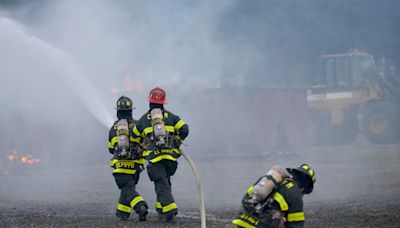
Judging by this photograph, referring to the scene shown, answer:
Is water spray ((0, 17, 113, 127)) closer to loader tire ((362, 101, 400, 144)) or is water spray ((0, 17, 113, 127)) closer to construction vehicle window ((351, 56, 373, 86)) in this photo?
loader tire ((362, 101, 400, 144))

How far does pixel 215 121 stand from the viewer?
1895 centimetres

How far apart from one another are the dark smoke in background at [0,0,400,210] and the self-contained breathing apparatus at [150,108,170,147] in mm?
7965

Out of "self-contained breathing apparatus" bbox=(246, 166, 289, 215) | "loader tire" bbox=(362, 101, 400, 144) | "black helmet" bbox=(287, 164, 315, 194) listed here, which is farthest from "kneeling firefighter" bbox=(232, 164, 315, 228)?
"loader tire" bbox=(362, 101, 400, 144)

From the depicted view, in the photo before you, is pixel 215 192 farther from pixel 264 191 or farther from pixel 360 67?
pixel 360 67

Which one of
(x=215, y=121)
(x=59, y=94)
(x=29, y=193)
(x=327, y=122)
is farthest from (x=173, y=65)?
(x=29, y=193)

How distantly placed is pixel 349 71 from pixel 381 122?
2.10m

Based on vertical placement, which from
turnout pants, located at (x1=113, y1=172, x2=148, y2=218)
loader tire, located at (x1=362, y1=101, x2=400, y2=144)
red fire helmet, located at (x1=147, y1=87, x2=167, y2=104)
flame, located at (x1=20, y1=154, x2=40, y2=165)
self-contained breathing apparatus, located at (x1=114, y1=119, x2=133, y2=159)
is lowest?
turnout pants, located at (x1=113, y1=172, x2=148, y2=218)

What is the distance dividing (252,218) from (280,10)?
2108cm

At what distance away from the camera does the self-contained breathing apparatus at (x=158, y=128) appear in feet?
29.6

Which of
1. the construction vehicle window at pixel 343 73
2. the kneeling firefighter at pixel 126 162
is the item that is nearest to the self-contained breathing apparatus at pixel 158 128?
the kneeling firefighter at pixel 126 162

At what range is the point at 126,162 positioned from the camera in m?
9.73

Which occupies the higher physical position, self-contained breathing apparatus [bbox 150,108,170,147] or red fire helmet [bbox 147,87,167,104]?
red fire helmet [bbox 147,87,167,104]

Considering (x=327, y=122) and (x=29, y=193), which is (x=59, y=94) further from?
(x=327, y=122)

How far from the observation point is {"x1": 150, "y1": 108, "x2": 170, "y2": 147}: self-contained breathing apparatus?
9008 millimetres
